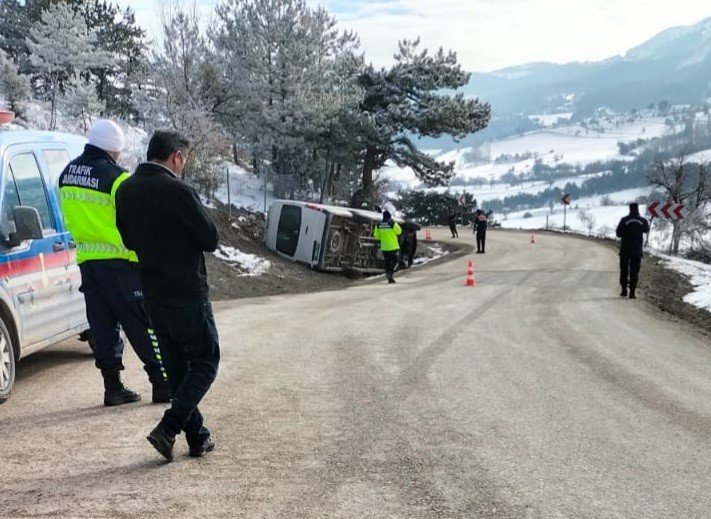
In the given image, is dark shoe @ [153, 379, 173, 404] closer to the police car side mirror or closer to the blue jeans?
the blue jeans

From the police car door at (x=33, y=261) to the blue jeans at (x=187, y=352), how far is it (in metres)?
2.14

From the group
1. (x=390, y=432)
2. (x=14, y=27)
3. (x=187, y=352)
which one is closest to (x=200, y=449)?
(x=187, y=352)

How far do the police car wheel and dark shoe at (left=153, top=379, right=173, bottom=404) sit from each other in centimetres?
116

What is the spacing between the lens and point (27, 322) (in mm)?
5504

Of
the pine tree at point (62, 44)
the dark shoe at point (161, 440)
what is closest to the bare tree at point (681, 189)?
the pine tree at point (62, 44)

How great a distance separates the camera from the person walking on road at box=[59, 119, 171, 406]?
15.9 feet

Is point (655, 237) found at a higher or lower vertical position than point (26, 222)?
lower

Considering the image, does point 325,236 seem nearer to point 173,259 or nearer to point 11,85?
point 173,259

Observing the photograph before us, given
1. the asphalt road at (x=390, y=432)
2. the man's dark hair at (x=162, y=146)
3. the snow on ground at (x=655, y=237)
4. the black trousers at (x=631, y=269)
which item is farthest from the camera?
the snow on ground at (x=655, y=237)

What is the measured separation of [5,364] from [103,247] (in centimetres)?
130

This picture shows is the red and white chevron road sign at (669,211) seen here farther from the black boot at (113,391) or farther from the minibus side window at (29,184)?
the black boot at (113,391)

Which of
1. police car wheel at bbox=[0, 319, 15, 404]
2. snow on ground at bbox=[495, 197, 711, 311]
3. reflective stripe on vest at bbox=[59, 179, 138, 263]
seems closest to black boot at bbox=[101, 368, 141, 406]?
police car wheel at bbox=[0, 319, 15, 404]

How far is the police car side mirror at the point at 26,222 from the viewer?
5.08 metres

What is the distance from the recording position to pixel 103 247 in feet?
15.9
